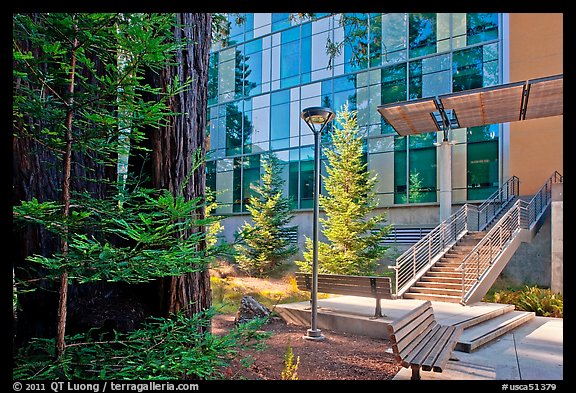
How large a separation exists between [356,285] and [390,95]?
14.9 m

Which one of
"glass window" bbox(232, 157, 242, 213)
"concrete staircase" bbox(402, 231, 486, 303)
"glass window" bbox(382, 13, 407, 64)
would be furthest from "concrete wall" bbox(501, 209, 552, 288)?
"glass window" bbox(232, 157, 242, 213)

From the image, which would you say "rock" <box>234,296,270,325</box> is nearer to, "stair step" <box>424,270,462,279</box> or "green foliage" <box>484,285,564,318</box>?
"stair step" <box>424,270,462,279</box>

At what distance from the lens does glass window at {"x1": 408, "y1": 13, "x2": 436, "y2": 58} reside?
20.1 m

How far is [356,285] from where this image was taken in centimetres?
852

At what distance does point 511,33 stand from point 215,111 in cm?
1754

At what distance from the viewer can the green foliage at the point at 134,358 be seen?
8.70ft

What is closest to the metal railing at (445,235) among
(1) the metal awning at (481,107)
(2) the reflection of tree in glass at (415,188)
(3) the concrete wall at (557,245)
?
(2) the reflection of tree in glass at (415,188)

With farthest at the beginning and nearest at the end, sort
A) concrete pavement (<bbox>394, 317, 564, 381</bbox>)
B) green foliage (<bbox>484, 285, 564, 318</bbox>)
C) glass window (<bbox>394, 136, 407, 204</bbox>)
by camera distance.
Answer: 1. glass window (<bbox>394, 136, 407, 204</bbox>)
2. green foliage (<bbox>484, 285, 564, 318</bbox>)
3. concrete pavement (<bbox>394, 317, 564, 381</bbox>)

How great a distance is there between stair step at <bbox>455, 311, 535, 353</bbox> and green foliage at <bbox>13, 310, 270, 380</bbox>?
185 inches

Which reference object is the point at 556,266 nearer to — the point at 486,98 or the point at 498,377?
the point at 486,98

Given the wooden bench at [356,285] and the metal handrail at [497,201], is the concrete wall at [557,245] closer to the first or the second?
the metal handrail at [497,201]

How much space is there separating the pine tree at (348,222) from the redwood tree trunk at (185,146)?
11.5 m

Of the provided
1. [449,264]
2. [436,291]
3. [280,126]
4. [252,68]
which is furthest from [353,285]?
[252,68]

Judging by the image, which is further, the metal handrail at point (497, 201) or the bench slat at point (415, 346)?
the metal handrail at point (497, 201)
